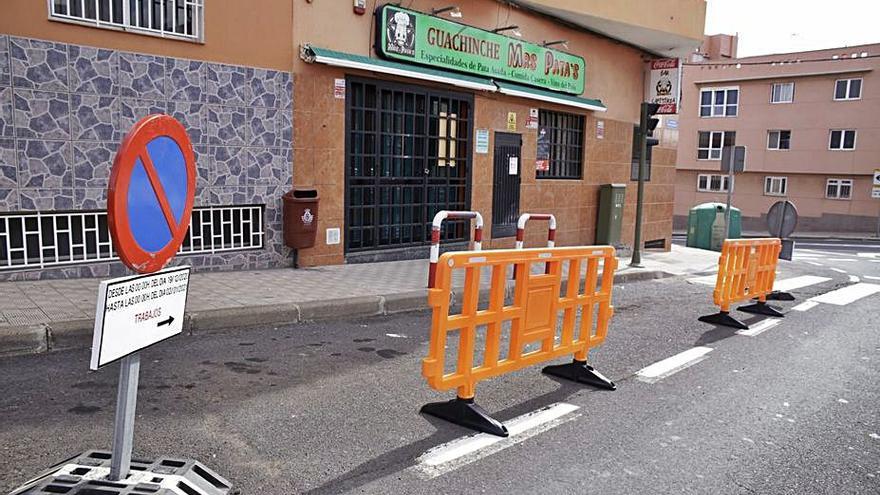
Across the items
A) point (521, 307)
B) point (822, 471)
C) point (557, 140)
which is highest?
point (557, 140)

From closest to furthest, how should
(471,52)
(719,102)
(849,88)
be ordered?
(471,52), (849,88), (719,102)

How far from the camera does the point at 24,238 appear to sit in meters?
7.29

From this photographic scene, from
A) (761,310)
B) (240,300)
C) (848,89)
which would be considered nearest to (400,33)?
(240,300)

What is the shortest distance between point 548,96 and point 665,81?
176 inches

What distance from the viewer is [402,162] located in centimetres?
1094

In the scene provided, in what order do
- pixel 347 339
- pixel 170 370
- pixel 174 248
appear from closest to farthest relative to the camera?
pixel 174 248, pixel 170 370, pixel 347 339

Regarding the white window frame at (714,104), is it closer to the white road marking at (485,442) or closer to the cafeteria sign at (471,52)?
the cafeteria sign at (471,52)

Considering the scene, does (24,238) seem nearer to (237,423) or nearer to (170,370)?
(170,370)

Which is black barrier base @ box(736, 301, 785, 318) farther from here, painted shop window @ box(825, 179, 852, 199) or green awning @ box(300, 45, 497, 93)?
painted shop window @ box(825, 179, 852, 199)

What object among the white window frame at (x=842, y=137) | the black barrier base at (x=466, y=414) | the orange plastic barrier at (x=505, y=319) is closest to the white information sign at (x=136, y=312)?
the orange plastic barrier at (x=505, y=319)

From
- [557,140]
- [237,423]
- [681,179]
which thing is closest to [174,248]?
[237,423]

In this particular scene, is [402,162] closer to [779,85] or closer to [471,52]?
[471,52]

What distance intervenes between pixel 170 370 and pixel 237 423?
4.19 ft

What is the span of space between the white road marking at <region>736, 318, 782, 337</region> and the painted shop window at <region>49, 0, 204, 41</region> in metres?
7.55
